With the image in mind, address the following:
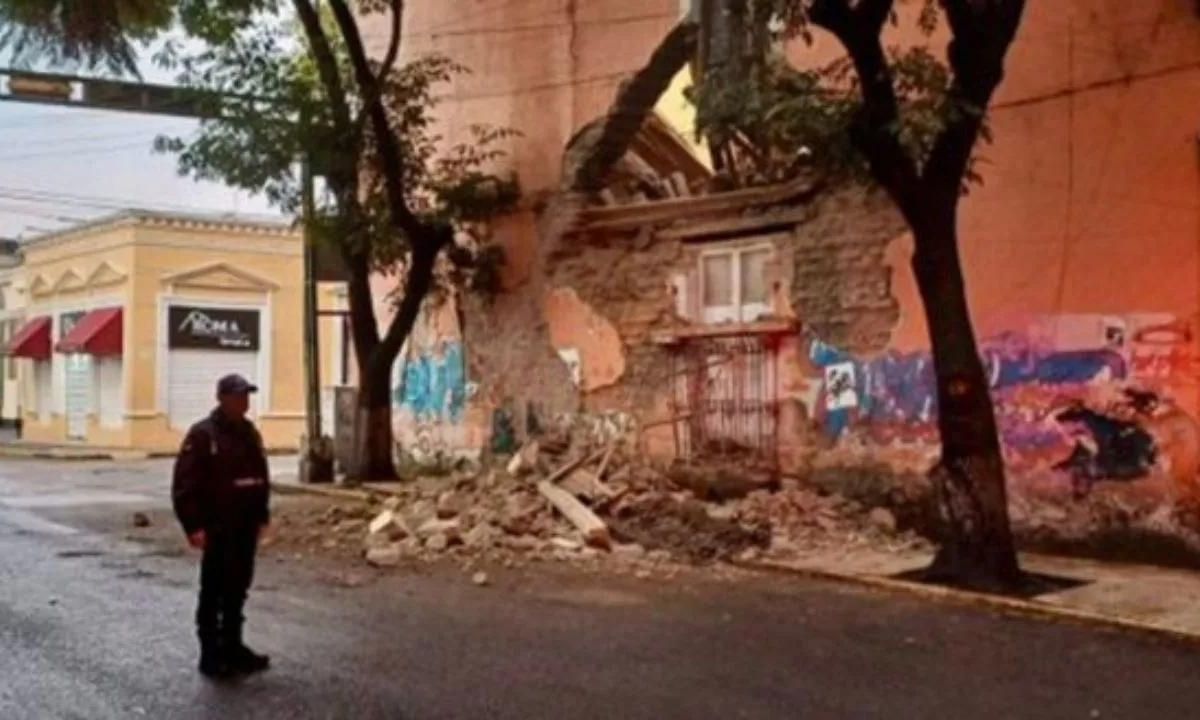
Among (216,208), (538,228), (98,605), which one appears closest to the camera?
(98,605)

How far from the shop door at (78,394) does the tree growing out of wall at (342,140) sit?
17.1 meters

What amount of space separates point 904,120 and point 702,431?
6.38m

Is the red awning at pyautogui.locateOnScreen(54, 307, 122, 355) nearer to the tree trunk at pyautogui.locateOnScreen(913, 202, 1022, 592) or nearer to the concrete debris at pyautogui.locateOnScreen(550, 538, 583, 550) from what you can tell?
the concrete debris at pyautogui.locateOnScreen(550, 538, 583, 550)

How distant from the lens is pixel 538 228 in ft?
63.6

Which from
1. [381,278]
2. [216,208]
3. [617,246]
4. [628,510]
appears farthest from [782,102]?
[216,208]

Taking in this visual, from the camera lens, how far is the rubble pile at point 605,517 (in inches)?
516

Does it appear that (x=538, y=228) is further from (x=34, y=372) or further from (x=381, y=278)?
(x=34, y=372)

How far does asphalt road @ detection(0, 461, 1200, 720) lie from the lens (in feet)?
22.7

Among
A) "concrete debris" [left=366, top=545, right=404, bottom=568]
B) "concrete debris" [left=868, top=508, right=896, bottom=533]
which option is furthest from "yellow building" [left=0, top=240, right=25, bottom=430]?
"concrete debris" [left=868, top=508, right=896, bottom=533]

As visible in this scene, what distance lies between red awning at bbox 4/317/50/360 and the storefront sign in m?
6.17

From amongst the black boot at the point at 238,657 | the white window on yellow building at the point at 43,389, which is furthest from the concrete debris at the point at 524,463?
the white window on yellow building at the point at 43,389

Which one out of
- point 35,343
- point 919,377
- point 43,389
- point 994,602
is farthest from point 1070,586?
point 43,389

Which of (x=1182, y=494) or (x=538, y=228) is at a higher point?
(x=538, y=228)

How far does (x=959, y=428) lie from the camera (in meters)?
11.0
